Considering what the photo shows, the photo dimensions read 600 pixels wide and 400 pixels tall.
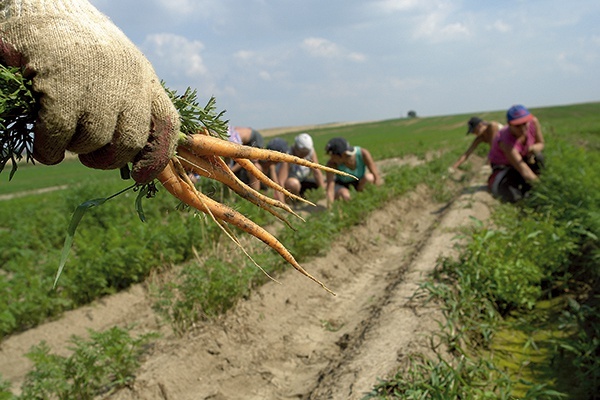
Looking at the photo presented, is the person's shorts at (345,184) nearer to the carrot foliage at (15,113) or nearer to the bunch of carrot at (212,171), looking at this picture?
the bunch of carrot at (212,171)

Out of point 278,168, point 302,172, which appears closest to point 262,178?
point 278,168

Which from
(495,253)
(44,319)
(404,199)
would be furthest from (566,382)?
(404,199)

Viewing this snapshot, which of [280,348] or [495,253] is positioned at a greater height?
[495,253]

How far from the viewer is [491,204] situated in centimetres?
761

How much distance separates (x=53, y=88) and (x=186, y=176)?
0.79m

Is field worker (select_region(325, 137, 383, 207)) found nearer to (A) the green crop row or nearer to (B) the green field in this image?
(B) the green field

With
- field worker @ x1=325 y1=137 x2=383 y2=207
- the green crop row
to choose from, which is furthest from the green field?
field worker @ x1=325 y1=137 x2=383 y2=207

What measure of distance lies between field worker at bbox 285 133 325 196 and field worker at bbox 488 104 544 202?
2703 millimetres

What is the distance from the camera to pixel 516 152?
7.46 m

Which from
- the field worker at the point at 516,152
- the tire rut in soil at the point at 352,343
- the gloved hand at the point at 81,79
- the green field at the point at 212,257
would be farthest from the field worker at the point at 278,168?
the gloved hand at the point at 81,79

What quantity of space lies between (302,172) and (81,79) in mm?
7522

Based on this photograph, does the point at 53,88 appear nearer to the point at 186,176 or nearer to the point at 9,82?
the point at 9,82

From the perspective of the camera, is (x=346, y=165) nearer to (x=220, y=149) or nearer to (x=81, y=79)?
(x=220, y=149)

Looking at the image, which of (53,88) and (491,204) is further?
(491,204)
